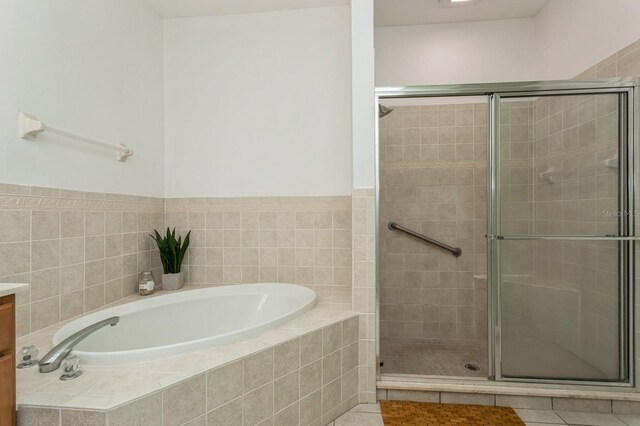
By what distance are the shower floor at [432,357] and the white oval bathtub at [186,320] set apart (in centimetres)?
80

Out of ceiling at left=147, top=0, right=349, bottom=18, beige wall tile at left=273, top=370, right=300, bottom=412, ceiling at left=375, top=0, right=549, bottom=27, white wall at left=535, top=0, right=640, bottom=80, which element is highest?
ceiling at left=375, top=0, right=549, bottom=27

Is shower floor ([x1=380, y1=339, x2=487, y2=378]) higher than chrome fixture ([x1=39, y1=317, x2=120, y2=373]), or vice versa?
chrome fixture ([x1=39, y1=317, x2=120, y2=373])

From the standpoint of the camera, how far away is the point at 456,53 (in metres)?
2.61

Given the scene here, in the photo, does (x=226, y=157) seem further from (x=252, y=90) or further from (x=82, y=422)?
(x=82, y=422)

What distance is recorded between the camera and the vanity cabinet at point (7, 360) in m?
0.82

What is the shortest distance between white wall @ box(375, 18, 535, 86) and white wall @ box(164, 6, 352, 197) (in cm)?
54

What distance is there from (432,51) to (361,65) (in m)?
1.26

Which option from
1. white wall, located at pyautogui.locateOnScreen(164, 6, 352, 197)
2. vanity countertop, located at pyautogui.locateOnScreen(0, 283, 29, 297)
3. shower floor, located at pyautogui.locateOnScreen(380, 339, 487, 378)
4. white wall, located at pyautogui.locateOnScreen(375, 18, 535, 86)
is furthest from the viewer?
white wall, located at pyautogui.locateOnScreen(375, 18, 535, 86)

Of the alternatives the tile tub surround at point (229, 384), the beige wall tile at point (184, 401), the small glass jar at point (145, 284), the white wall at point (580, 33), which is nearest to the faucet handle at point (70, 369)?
the tile tub surround at point (229, 384)

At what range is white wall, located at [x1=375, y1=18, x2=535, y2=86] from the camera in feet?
8.38

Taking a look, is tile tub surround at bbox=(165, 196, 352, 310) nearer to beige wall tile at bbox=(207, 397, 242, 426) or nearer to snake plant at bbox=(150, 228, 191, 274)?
snake plant at bbox=(150, 228, 191, 274)

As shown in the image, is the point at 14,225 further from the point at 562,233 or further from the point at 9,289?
the point at 562,233

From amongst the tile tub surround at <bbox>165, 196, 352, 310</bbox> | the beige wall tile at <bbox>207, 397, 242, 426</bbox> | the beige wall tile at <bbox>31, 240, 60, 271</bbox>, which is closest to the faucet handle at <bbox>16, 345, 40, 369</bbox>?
the beige wall tile at <bbox>31, 240, 60, 271</bbox>

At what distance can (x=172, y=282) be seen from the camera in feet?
7.26
